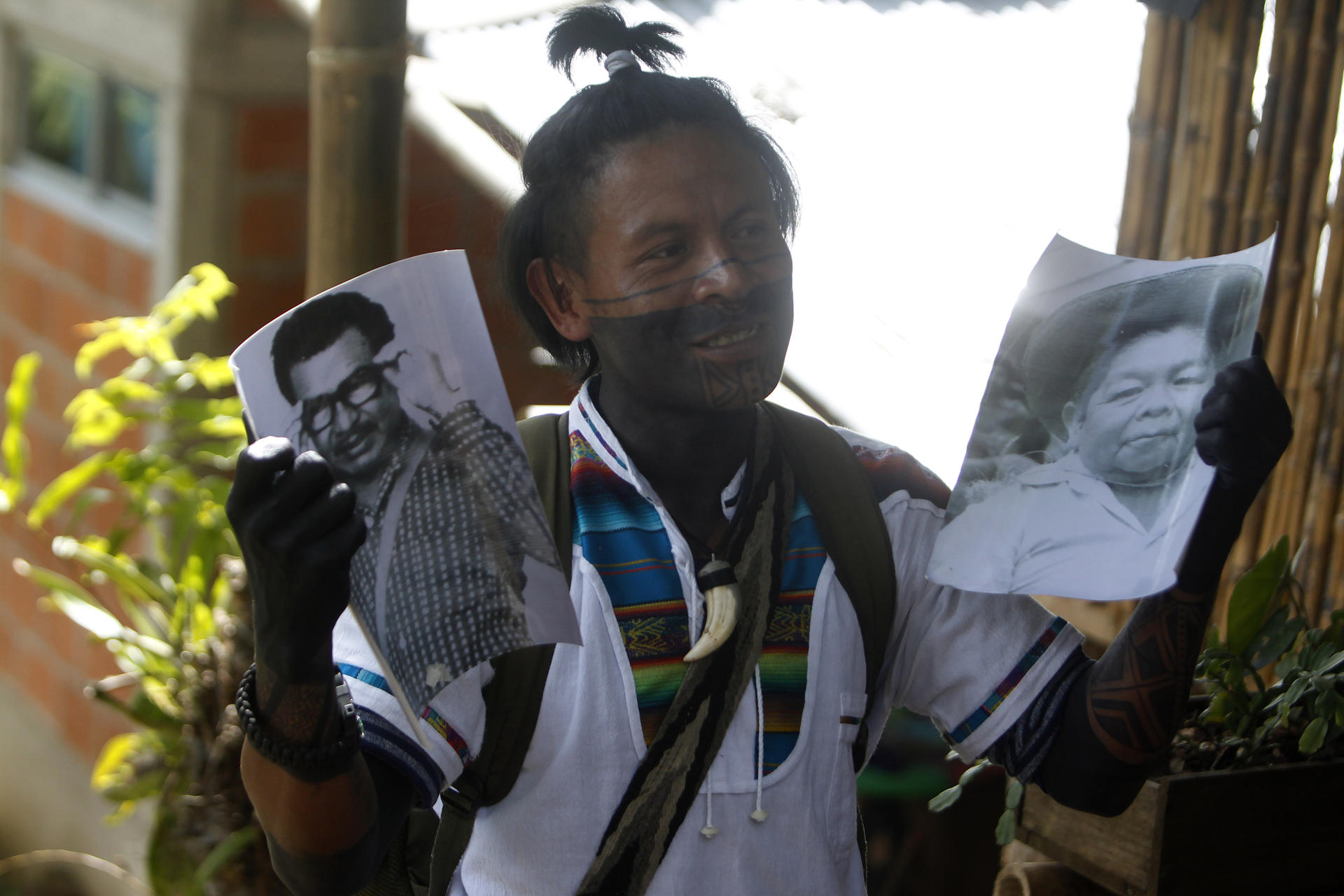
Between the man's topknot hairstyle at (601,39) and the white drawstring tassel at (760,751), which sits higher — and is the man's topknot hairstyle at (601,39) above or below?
above

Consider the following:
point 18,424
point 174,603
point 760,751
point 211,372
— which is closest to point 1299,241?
point 760,751

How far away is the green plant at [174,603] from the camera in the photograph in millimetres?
2529

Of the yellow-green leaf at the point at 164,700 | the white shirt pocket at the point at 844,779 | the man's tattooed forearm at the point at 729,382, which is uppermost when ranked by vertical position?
the man's tattooed forearm at the point at 729,382

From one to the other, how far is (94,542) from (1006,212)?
8.07ft

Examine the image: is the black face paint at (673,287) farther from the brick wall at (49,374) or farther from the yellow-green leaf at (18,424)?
the brick wall at (49,374)

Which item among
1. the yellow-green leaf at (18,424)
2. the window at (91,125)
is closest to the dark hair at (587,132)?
the yellow-green leaf at (18,424)

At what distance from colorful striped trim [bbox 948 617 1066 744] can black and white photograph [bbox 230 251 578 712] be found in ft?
1.79

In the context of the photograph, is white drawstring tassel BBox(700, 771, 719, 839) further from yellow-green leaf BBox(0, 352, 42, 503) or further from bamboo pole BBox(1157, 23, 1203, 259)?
yellow-green leaf BBox(0, 352, 42, 503)

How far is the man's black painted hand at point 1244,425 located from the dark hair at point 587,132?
0.59 metres

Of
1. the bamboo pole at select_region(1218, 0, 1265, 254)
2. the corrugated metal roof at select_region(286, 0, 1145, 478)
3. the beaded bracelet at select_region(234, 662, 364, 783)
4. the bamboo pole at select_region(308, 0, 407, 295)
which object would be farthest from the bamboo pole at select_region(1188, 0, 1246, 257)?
the beaded bracelet at select_region(234, 662, 364, 783)

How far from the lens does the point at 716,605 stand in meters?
1.47

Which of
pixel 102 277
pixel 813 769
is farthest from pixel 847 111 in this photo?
Result: pixel 813 769

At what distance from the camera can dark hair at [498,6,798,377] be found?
152 cm

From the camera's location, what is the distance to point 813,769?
150 centimetres
